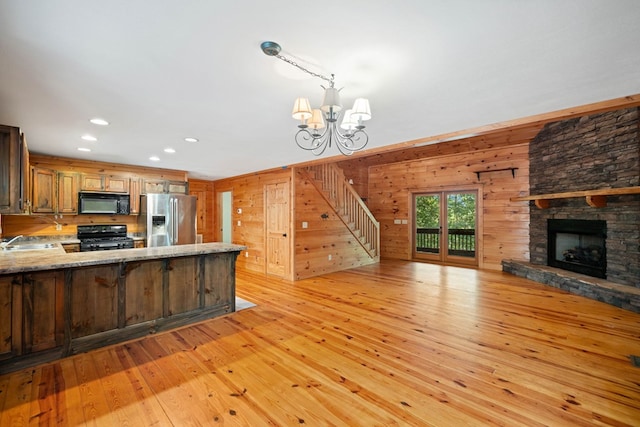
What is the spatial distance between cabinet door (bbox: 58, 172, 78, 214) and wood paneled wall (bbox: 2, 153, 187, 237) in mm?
206

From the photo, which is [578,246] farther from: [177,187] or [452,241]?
[177,187]

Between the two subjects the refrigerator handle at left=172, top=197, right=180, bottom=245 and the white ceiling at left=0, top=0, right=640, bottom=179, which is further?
the refrigerator handle at left=172, top=197, right=180, bottom=245

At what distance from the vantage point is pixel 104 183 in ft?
17.6

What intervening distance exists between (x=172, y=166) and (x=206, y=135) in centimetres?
277

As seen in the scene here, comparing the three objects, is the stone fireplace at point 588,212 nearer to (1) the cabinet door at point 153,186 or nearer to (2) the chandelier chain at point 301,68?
(2) the chandelier chain at point 301,68

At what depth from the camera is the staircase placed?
630 cm

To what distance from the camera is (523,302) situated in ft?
13.8

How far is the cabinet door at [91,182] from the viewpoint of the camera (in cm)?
515

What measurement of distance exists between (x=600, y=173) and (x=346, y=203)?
452 cm

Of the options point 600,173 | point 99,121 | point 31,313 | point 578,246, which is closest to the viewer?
point 31,313

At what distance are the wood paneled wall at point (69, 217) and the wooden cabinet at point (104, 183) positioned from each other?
0.50ft

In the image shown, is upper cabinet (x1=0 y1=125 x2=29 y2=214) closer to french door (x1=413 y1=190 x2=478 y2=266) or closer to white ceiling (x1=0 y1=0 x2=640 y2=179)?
white ceiling (x1=0 y1=0 x2=640 y2=179)

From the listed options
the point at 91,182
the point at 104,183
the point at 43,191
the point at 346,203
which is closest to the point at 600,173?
the point at 346,203

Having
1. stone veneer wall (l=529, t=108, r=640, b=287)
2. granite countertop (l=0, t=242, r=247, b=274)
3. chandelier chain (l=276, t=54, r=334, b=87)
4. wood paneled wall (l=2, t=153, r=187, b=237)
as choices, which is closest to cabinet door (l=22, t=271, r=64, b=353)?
granite countertop (l=0, t=242, r=247, b=274)
